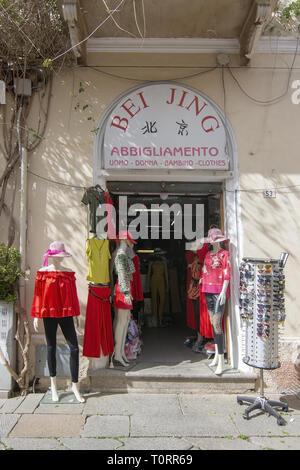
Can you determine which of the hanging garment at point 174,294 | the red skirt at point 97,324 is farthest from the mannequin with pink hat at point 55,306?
the hanging garment at point 174,294

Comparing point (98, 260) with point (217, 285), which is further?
point (217, 285)

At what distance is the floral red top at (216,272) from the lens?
481 cm

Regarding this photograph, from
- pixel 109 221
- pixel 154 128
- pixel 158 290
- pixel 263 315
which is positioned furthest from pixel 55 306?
pixel 158 290

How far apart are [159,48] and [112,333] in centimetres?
403

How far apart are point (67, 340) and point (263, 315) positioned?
91.6 inches

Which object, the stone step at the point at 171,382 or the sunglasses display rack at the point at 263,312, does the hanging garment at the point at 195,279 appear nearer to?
the stone step at the point at 171,382

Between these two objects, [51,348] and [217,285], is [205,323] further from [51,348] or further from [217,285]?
[51,348]

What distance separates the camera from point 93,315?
15.1 feet

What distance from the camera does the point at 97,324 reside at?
4.61 metres

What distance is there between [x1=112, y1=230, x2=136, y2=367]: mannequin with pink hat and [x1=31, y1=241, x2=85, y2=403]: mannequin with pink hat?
67cm

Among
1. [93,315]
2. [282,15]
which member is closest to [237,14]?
[282,15]

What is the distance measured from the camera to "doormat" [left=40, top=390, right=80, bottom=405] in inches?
168

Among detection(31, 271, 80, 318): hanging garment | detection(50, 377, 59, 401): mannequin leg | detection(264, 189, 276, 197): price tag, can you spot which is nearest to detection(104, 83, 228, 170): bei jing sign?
detection(264, 189, 276, 197): price tag

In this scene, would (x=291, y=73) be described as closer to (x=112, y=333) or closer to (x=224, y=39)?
(x=224, y=39)
